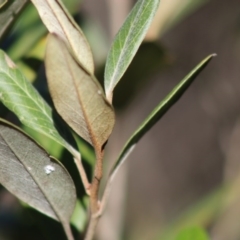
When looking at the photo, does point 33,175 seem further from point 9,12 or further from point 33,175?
point 9,12

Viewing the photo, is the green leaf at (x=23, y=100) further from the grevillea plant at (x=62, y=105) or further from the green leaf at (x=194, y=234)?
the green leaf at (x=194, y=234)

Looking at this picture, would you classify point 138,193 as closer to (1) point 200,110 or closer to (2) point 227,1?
(1) point 200,110

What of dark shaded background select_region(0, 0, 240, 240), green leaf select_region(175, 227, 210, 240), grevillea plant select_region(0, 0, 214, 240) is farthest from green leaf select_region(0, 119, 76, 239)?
dark shaded background select_region(0, 0, 240, 240)

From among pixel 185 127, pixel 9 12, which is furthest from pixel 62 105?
pixel 185 127

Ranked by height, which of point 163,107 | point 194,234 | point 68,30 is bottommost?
point 194,234

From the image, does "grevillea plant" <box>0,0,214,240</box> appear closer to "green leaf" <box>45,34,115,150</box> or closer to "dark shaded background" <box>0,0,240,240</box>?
"green leaf" <box>45,34,115,150</box>

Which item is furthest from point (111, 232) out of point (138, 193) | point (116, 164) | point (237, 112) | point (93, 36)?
point (138, 193)

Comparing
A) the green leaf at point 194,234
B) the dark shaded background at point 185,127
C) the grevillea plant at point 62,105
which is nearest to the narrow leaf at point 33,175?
the grevillea plant at point 62,105
